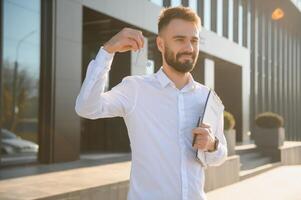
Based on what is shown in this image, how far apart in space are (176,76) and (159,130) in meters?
0.27

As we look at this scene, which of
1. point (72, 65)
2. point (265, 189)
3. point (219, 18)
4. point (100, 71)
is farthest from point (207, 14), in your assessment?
point (100, 71)

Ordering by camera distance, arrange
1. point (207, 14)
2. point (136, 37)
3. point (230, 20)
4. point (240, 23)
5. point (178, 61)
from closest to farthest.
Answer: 1. point (136, 37)
2. point (178, 61)
3. point (207, 14)
4. point (230, 20)
5. point (240, 23)

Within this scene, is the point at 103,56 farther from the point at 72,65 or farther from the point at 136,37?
the point at 72,65

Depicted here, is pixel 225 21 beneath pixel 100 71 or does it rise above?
above

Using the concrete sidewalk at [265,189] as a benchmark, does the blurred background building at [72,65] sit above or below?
above

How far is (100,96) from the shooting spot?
2.21 meters

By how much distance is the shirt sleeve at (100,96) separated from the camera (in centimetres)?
214

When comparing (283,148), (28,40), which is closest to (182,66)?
(28,40)

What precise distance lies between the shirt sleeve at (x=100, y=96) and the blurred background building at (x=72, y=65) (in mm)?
7515

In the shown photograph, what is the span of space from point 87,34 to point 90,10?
8.34 ft

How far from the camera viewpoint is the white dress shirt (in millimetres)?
2262

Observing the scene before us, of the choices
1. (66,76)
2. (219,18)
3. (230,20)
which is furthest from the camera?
(230,20)

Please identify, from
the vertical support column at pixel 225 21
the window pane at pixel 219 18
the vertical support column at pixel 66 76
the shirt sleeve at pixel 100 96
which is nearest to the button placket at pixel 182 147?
the shirt sleeve at pixel 100 96

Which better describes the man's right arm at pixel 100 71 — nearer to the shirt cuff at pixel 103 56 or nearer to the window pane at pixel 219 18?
the shirt cuff at pixel 103 56
